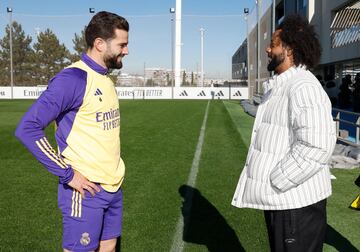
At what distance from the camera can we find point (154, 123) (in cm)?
1886

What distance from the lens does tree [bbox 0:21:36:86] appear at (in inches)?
2591

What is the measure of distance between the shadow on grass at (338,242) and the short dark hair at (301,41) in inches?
107

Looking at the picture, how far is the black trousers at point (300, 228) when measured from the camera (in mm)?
2709

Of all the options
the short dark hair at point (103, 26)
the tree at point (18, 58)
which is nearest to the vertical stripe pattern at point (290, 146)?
the short dark hair at point (103, 26)

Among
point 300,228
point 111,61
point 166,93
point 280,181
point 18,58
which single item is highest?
point 18,58

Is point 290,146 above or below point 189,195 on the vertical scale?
above

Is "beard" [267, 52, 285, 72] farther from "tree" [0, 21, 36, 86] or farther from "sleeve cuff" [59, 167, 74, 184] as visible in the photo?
"tree" [0, 21, 36, 86]

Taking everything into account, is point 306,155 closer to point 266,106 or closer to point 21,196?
point 266,106

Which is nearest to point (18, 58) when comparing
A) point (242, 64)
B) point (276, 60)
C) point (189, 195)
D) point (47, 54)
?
point (47, 54)

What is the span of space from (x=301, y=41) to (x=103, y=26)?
117cm

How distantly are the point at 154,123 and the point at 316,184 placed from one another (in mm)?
16261

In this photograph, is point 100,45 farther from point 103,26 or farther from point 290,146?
point 290,146

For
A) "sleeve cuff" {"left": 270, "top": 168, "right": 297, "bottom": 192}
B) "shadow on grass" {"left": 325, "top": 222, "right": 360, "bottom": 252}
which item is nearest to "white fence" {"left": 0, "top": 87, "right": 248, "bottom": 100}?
"shadow on grass" {"left": 325, "top": 222, "right": 360, "bottom": 252}

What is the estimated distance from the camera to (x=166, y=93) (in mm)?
49281
